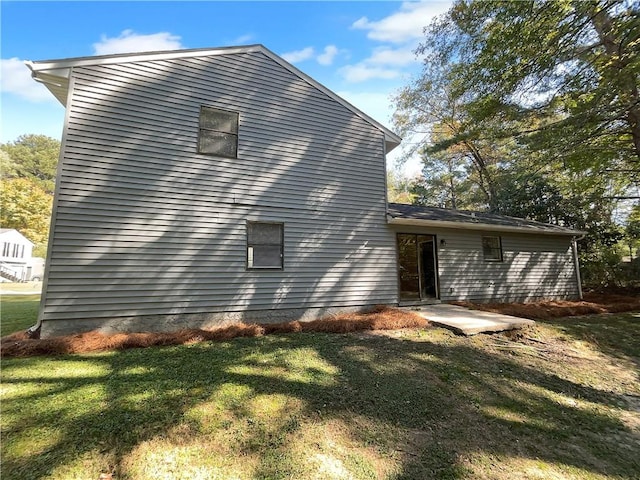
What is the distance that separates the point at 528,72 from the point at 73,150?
36.2 ft

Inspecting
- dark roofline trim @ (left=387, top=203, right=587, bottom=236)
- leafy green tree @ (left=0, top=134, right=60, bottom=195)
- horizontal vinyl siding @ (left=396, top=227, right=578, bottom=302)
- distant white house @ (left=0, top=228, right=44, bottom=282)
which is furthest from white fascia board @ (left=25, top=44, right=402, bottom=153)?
leafy green tree @ (left=0, top=134, right=60, bottom=195)

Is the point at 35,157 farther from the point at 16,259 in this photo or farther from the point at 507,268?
the point at 507,268

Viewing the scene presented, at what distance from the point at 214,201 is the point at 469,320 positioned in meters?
5.98

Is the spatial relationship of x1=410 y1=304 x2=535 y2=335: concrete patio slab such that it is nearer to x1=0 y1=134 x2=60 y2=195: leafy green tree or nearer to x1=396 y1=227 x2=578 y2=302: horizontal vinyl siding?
x1=396 y1=227 x2=578 y2=302: horizontal vinyl siding

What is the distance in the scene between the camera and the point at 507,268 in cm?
1002

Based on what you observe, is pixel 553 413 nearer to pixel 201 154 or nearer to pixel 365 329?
pixel 365 329

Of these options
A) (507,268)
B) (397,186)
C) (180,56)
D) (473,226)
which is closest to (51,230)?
(180,56)

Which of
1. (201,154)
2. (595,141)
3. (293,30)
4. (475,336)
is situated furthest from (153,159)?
(595,141)

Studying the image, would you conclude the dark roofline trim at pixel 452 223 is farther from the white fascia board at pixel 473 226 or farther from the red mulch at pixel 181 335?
the red mulch at pixel 181 335

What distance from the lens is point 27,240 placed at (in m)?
26.7

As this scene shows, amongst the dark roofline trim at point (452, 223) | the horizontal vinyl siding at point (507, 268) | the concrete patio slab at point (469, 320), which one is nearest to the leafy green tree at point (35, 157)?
the dark roofline trim at point (452, 223)

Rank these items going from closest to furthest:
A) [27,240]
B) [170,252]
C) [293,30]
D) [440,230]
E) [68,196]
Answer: [68,196] → [170,252] → [293,30] → [440,230] → [27,240]

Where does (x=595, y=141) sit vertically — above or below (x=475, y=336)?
above

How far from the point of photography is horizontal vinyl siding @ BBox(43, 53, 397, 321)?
5613mm
